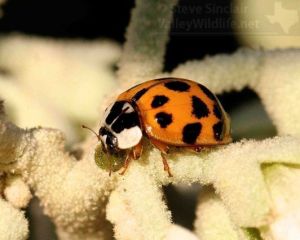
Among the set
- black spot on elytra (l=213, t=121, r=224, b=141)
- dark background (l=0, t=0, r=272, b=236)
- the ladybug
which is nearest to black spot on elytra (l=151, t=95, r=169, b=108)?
the ladybug

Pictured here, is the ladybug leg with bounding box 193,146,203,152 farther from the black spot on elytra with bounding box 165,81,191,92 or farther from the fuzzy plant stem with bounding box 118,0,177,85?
the fuzzy plant stem with bounding box 118,0,177,85

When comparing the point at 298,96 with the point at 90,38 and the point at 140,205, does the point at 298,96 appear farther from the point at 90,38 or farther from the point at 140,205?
the point at 90,38

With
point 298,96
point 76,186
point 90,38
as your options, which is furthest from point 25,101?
point 298,96

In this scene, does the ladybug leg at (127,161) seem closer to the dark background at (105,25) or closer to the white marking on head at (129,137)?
the white marking on head at (129,137)

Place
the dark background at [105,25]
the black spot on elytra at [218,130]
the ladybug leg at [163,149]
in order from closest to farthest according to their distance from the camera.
→ the ladybug leg at [163,149], the black spot on elytra at [218,130], the dark background at [105,25]

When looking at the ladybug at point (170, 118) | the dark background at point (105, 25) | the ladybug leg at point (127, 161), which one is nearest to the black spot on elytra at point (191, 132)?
the ladybug at point (170, 118)

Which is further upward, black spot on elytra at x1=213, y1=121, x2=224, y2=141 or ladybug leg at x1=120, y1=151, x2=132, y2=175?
black spot on elytra at x1=213, y1=121, x2=224, y2=141
